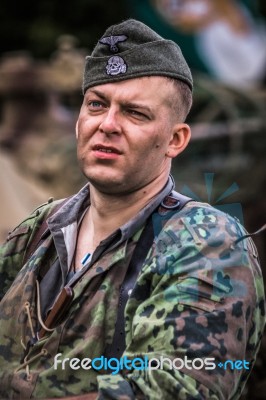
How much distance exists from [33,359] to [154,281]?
0.43 meters

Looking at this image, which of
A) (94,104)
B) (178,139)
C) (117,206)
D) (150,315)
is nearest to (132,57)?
(94,104)

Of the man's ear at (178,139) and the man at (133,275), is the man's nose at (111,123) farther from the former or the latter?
the man's ear at (178,139)

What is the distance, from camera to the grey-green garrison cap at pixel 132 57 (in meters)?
2.93

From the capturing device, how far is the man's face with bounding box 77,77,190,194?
2.93m

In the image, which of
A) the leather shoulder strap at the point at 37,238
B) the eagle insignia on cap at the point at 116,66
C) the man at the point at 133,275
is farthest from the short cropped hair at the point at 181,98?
the leather shoulder strap at the point at 37,238

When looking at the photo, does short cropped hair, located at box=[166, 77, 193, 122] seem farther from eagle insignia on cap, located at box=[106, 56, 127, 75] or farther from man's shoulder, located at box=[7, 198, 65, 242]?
man's shoulder, located at box=[7, 198, 65, 242]

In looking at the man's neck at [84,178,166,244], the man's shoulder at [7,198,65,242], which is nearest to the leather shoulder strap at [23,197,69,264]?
the man's shoulder at [7,198,65,242]

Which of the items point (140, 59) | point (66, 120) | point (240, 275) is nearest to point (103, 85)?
point (140, 59)

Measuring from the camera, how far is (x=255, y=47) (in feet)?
65.9

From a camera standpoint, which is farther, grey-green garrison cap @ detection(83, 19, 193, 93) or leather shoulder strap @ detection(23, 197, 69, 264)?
leather shoulder strap @ detection(23, 197, 69, 264)

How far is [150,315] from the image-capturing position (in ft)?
8.89

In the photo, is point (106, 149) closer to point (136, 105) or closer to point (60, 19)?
point (136, 105)

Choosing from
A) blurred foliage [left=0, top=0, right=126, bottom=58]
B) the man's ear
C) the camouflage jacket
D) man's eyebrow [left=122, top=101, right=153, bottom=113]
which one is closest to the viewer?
the camouflage jacket

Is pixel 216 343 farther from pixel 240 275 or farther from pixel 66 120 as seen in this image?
pixel 66 120
